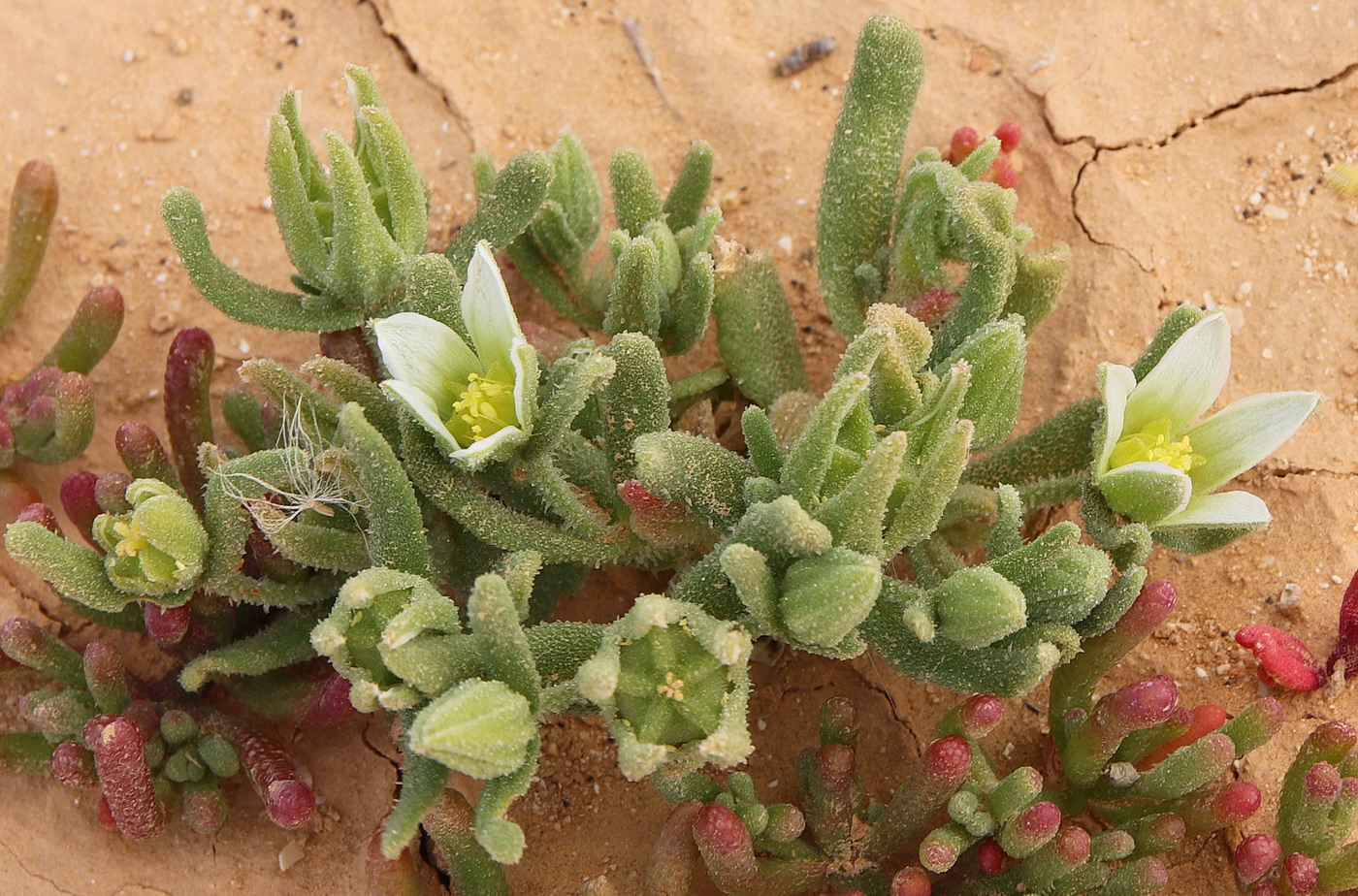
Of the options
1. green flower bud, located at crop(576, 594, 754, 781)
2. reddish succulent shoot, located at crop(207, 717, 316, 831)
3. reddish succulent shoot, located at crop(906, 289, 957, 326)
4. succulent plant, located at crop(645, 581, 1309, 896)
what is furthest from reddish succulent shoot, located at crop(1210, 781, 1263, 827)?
reddish succulent shoot, located at crop(207, 717, 316, 831)

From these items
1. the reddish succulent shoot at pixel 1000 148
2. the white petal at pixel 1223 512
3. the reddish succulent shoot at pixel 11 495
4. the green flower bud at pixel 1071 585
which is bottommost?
the reddish succulent shoot at pixel 11 495

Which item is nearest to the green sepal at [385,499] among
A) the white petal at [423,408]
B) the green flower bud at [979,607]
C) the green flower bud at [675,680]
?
the white petal at [423,408]

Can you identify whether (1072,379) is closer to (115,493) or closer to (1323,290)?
(1323,290)

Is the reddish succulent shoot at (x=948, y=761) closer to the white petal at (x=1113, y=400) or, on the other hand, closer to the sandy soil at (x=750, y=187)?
the sandy soil at (x=750, y=187)

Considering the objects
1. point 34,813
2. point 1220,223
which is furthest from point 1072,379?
point 34,813

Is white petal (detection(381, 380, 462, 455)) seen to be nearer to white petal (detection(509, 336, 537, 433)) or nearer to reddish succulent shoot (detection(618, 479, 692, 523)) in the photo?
white petal (detection(509, 336, 537, 433))

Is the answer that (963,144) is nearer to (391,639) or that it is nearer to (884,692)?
(884,692)
